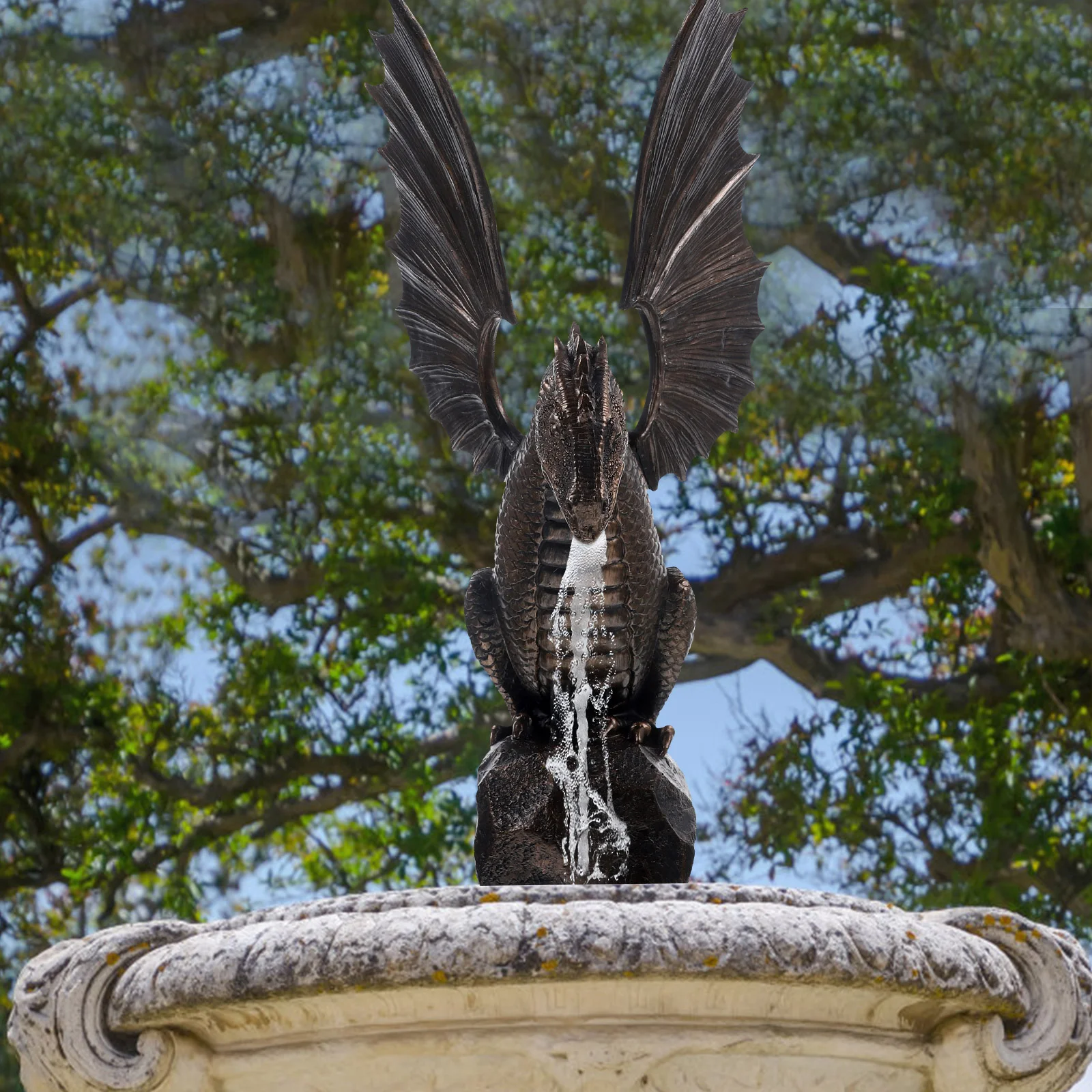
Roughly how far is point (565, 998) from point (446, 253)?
1.96m

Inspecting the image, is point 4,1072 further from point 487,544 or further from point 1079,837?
point 1079,837

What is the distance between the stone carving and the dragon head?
0.65ft

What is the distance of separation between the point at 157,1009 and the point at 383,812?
19.5 feet

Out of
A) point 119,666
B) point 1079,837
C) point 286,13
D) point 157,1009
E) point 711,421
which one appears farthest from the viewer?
point 286,13

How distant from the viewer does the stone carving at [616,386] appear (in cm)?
312

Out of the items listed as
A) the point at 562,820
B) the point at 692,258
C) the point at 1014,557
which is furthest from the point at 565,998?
the point at 1014,557

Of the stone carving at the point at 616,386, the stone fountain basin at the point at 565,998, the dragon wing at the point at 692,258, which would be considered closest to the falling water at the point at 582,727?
the stone carving at the point at 616,386

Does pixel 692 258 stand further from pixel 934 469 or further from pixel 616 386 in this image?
pixel 934 469

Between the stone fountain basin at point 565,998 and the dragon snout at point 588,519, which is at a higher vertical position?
the dragon snout at point 588,519

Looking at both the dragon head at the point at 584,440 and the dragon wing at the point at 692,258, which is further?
the dragon wing at the point at 692,258

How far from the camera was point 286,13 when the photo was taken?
8656mm

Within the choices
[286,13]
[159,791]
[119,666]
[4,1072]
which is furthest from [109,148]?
[4,1072]

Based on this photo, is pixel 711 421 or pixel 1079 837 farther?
pixel 1079 837

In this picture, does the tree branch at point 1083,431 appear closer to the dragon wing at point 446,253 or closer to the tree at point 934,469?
the tree at point 934,469
